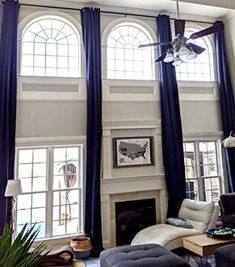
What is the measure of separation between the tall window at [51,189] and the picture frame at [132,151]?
763mm

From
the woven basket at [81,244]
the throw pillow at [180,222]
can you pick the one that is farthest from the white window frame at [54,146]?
the throw pillow at [180,222]

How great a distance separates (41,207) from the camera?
523 centimetres

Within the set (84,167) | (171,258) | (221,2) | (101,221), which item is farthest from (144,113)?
(221,2)

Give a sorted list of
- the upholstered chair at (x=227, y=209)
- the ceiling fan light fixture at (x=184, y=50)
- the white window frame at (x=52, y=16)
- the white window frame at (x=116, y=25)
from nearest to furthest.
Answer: the ceiling fan light fixture at (x=184, y=50)
the upholstered chair at (x=227, y=209)
the white window frame at (x=52, y=16)
the white window frame at (x=116, y=25)

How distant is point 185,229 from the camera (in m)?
4.68

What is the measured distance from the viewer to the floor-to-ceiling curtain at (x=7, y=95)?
478cm

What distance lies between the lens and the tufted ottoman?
309 centimetres

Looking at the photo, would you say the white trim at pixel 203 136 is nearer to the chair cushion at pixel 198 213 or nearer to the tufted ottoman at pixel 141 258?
the chair cushion at pixel 198 213

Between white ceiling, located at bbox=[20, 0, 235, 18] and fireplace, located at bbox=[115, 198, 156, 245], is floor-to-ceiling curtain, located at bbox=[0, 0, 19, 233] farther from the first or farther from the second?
fireplace, located at bbox=[115, 198, 156, 245]

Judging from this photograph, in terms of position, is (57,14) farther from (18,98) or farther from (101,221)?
(101,221)

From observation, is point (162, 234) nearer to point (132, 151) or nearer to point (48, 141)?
point (132, 151)

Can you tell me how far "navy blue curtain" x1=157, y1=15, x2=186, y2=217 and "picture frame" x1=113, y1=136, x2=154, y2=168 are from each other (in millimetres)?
342

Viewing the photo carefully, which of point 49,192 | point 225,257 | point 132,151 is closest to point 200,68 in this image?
point 132,151

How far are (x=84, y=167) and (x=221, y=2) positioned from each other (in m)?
3.88
